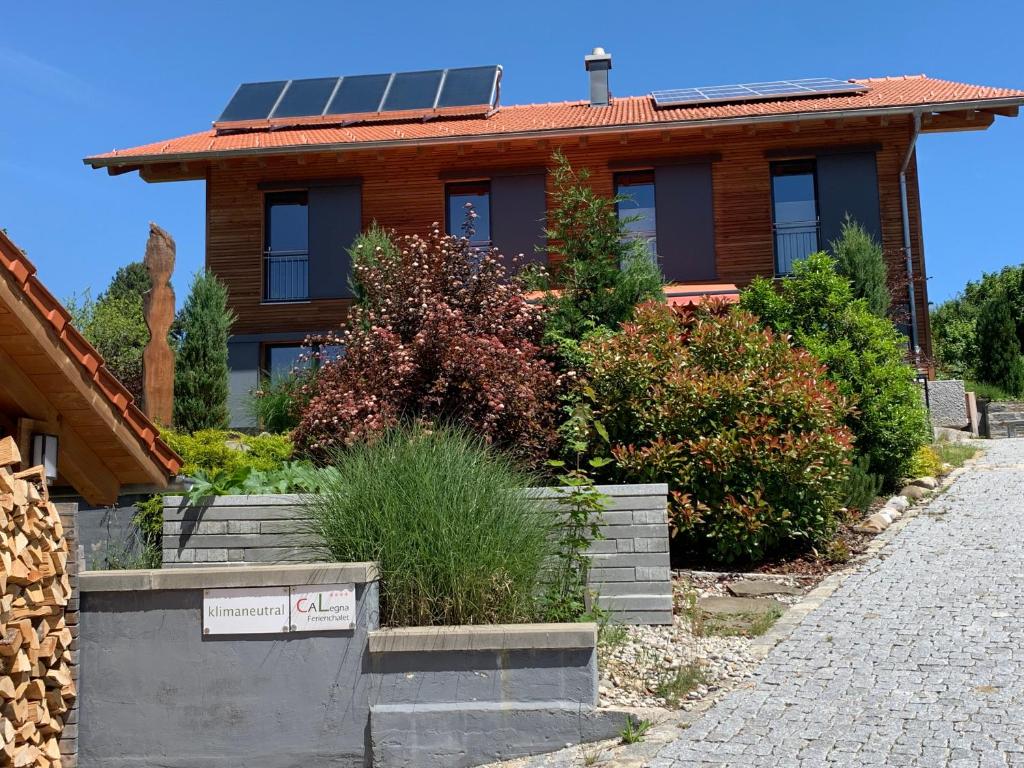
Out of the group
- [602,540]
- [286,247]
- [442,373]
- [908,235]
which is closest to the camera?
[602,540]

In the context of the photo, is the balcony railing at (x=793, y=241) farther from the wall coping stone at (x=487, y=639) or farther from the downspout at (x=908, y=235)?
the wall coping stone at (x=487, y=639)

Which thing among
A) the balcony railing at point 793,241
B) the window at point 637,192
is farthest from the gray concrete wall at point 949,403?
the window at point 637,192

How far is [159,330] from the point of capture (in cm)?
1282

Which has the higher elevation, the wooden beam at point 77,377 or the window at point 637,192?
the window at point 637,192

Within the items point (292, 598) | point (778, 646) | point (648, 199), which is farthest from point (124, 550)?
point (648, 199)

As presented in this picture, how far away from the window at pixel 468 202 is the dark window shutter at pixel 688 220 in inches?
142

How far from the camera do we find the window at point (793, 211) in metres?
18.9

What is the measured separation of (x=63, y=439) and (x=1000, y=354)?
75.9 feet

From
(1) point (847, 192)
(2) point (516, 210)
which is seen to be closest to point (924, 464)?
(1) point (847, 192)

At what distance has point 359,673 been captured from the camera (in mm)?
5281

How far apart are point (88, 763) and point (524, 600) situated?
2.60 m

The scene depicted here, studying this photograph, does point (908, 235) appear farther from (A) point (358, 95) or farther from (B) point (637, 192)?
(A) point (358, 95)

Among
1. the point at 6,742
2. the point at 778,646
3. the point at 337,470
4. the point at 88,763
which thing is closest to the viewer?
the point at 6,742

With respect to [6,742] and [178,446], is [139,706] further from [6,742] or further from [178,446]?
[178,446]
